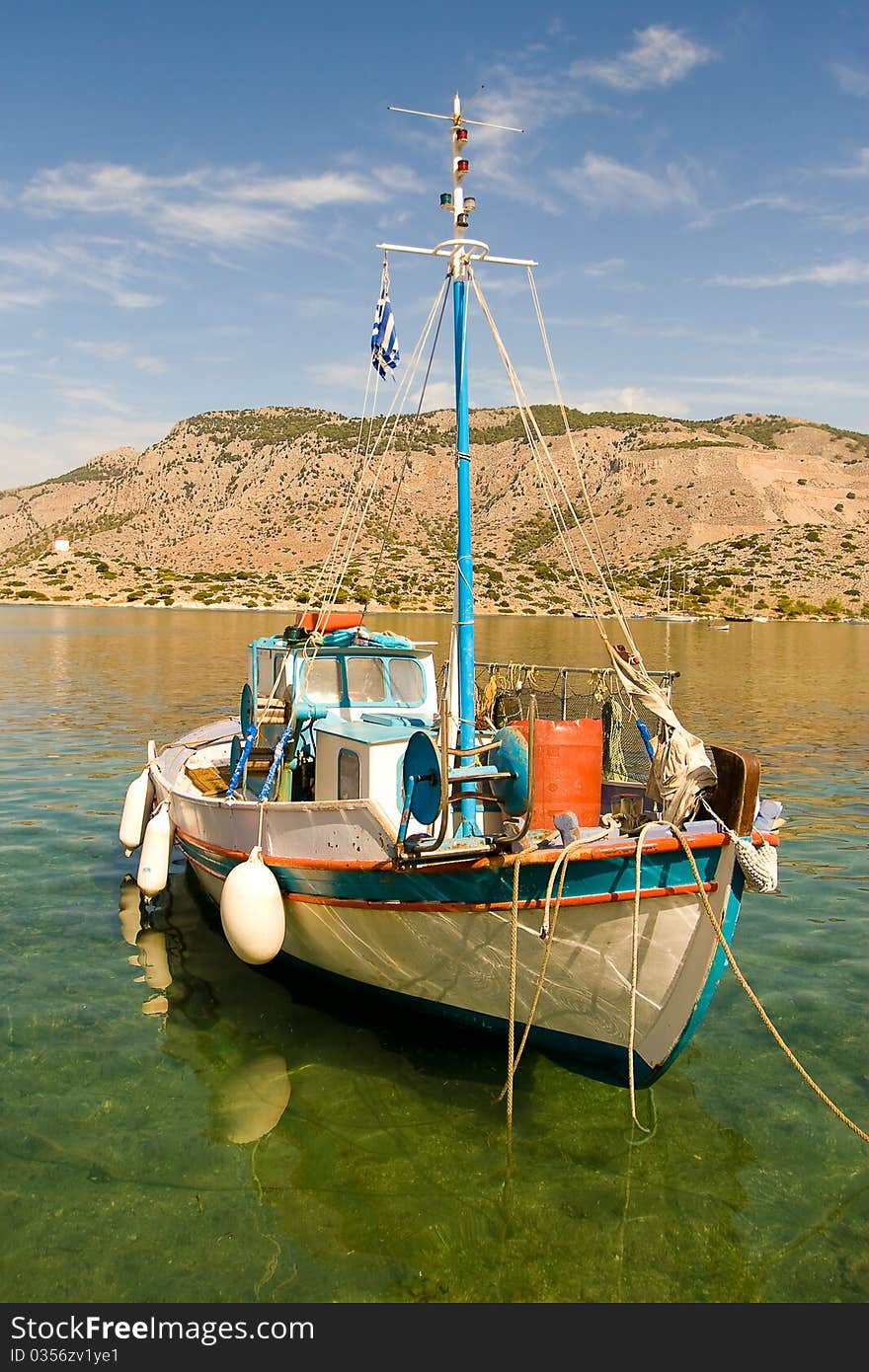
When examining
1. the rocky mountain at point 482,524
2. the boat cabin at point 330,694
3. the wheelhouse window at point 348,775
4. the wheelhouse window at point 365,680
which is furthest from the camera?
the rocky mountain at point 482,524

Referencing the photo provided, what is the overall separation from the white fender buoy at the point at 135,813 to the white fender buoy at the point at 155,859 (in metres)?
1.59

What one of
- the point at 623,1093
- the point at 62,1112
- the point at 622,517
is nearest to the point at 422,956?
the point at 623,1093

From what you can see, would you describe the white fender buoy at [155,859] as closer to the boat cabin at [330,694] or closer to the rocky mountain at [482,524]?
the boat cabin at [330,694]

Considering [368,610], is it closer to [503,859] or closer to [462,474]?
[462,474]

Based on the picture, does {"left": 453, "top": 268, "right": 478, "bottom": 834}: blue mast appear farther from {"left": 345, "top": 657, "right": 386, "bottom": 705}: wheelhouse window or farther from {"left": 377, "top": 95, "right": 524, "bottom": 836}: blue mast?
{"left": 345, "top": 657, "right": 386, "bottom": 705}: wheelhouse window

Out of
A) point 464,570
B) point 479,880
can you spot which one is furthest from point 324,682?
point 479,880

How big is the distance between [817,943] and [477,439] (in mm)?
194120

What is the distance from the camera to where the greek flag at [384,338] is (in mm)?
11734

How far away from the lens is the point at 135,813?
46.3 ft

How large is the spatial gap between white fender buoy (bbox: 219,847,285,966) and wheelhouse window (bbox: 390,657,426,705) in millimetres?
3388

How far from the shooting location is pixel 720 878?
23.3 ft

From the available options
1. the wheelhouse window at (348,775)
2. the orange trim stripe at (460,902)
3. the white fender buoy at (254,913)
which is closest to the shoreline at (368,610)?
the wheelhouse window at (348,775)

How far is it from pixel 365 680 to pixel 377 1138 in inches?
229

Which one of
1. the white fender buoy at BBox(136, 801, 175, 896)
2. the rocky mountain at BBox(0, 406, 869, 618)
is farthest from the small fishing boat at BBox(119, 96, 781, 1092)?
the rocky mountain at BBox(0, 406, 869, 618)
